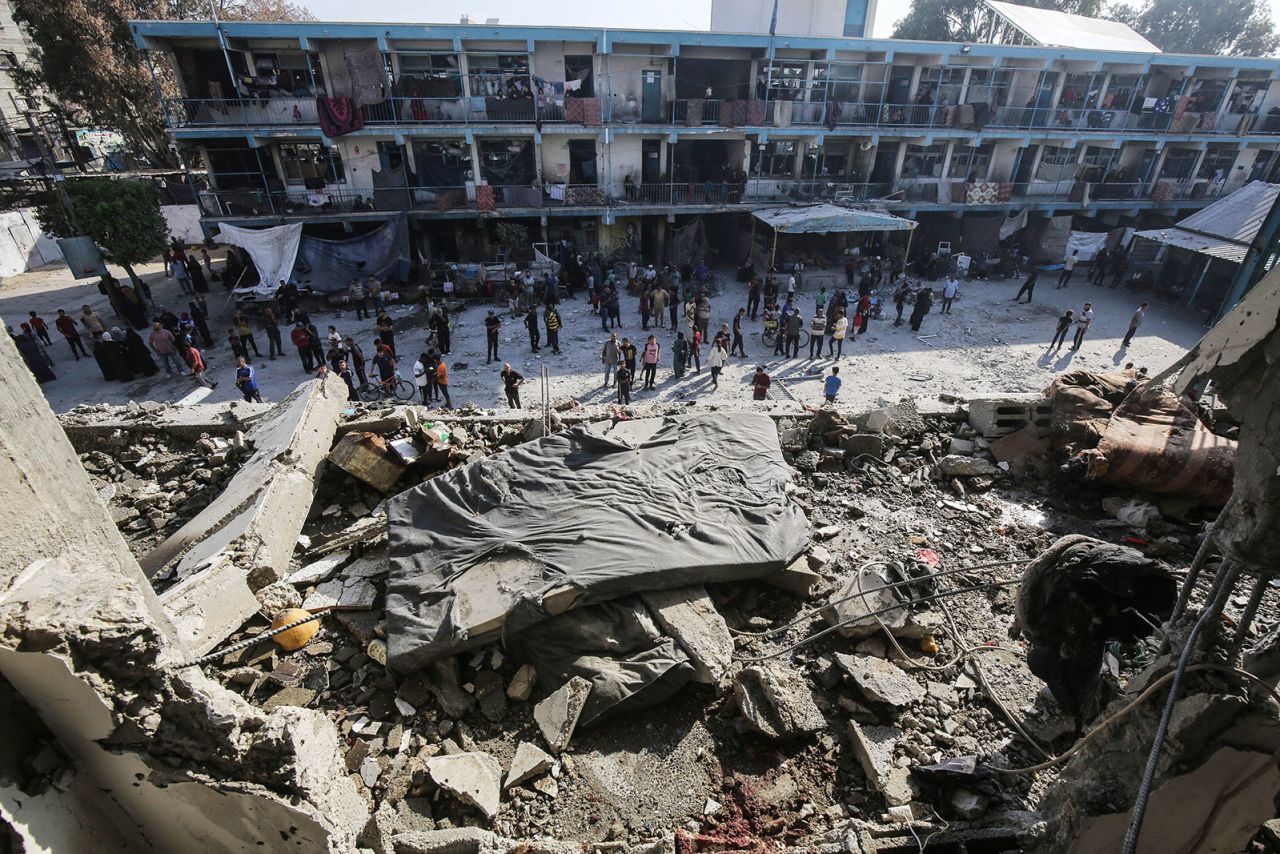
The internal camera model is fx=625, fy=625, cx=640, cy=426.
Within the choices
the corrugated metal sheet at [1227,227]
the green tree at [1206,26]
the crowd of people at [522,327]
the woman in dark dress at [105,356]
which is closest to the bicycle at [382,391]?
the crowd of people at [522,327]

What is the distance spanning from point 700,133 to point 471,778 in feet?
67.4

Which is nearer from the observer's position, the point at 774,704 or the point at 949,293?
the point at 774,704

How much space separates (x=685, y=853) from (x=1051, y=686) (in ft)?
10.5

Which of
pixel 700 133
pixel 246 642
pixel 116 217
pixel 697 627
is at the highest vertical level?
pixel 700 133

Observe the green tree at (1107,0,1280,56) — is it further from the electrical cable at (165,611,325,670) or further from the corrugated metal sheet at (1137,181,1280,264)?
the electrical cable at (165,611,325,670)

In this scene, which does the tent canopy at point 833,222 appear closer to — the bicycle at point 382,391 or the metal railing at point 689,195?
the metal railing at point 689,195

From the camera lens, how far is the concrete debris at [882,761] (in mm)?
4285

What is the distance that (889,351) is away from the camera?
15.8 m

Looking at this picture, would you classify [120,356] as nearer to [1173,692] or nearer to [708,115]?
[1173,692]

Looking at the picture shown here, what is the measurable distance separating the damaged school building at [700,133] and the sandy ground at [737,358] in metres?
2.92

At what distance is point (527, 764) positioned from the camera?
441cm

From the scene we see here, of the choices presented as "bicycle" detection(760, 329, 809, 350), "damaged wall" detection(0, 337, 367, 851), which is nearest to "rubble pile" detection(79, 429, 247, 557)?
"damaged wall" detection(0, 337, 367, 851)

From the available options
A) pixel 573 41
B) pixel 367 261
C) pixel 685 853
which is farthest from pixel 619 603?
pixel 573 41

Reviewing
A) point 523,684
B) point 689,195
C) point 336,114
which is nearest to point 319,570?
point 523,684
